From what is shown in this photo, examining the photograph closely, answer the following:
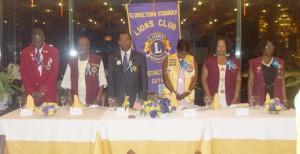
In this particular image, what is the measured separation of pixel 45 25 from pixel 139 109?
4868 mm

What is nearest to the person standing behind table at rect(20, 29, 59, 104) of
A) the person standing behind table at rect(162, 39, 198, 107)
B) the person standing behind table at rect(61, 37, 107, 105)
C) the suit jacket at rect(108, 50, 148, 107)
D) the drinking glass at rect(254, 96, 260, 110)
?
the person standing behind table at rect(61, 37, 107, 105)

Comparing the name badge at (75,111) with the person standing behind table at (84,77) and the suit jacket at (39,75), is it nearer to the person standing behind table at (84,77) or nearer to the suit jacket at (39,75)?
the person standing behind table at (84,77)

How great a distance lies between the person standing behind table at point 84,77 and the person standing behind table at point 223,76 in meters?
1.46

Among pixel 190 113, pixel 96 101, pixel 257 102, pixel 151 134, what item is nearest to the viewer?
pixel 151 134

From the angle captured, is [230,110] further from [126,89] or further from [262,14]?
[262,14]

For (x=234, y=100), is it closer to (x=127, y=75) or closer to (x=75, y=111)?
(x=127, y=75)

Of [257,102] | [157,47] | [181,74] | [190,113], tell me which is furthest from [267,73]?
[157,47]

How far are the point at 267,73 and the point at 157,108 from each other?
187cm

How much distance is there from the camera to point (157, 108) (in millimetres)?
3820

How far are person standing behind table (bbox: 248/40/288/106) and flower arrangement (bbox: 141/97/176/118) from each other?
1548 millimetres

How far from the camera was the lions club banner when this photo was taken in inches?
254

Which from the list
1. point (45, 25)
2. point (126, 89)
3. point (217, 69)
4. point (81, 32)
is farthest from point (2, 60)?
point (217, 69)

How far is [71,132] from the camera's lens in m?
3.78

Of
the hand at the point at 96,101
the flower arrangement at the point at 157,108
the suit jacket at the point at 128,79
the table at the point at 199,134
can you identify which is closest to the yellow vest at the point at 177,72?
the suit jacket at the point at 128,79
